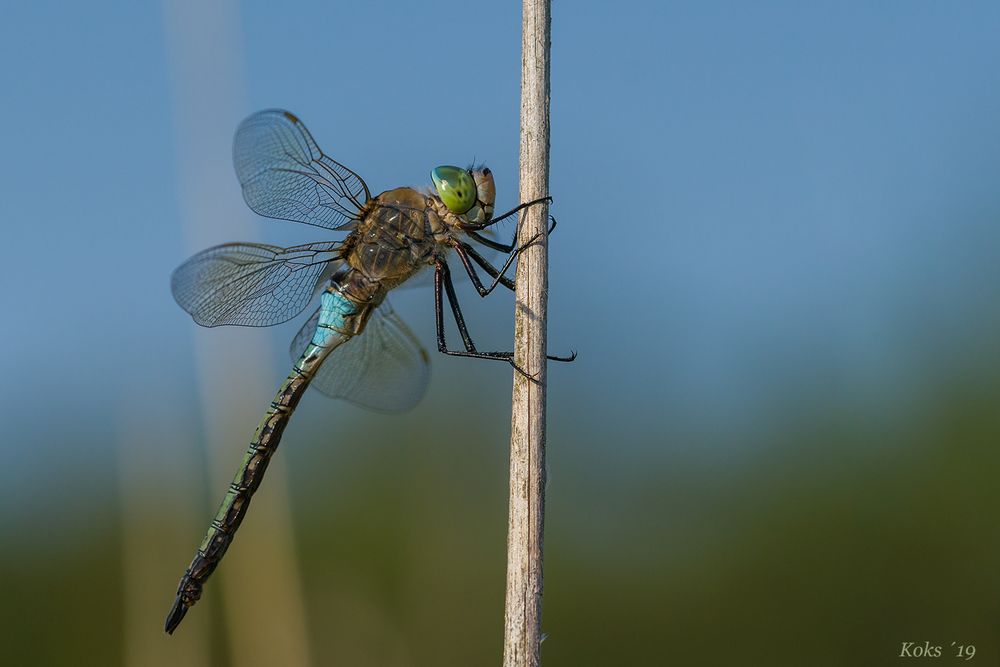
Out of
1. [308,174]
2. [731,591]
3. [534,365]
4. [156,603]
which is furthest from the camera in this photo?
[731,591]

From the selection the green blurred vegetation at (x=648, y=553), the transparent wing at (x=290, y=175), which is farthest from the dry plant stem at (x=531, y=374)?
the green blurred vegetation at (x=648, y=553)

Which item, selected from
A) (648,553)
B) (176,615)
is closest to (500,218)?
(176,615)

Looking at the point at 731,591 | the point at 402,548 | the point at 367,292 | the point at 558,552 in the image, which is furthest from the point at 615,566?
the point at 367,292

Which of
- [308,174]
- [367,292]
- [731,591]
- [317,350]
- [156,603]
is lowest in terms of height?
[731,591]

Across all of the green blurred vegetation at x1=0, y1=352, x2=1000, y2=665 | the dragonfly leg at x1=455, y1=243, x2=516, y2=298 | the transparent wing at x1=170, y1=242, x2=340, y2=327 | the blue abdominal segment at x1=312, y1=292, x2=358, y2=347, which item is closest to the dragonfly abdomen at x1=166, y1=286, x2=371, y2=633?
the blue abdominal segment at x1=312, y1=292, x2=358, y2=347

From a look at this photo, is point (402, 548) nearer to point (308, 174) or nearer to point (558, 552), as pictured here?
point (558, 552)

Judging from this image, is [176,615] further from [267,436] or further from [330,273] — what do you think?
[330,273]
